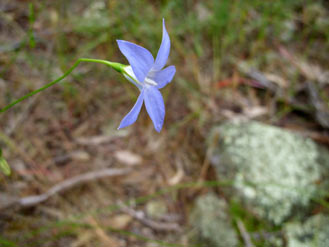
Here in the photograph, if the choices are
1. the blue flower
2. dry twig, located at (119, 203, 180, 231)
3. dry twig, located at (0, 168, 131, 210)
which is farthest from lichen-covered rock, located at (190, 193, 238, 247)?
the blue flower

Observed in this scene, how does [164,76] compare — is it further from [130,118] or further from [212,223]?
[212,223]

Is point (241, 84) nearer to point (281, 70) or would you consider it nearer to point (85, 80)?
point (281, 70)

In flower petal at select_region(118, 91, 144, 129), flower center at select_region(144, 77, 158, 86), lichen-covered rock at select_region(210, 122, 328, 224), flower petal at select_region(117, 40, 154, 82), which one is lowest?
lichen-covered rock at select_region(210, 122, 328, 224)

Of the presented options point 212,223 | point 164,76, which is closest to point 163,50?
point 164,76

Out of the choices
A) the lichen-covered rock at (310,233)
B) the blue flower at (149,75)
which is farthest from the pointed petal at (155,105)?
the lichen-covered rock at (310,233)

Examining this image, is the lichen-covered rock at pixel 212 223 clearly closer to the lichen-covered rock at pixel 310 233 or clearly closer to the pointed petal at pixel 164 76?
the lichen-covered rock at pixel 310 233

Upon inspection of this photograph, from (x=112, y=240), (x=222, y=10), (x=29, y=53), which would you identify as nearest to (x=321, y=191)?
(x=112, y=240)

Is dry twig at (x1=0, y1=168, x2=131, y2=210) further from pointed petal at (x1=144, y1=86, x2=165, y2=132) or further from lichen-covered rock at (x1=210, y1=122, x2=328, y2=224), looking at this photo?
pointed petal at (x1=144, y1=86, x2=165, y2=132)
